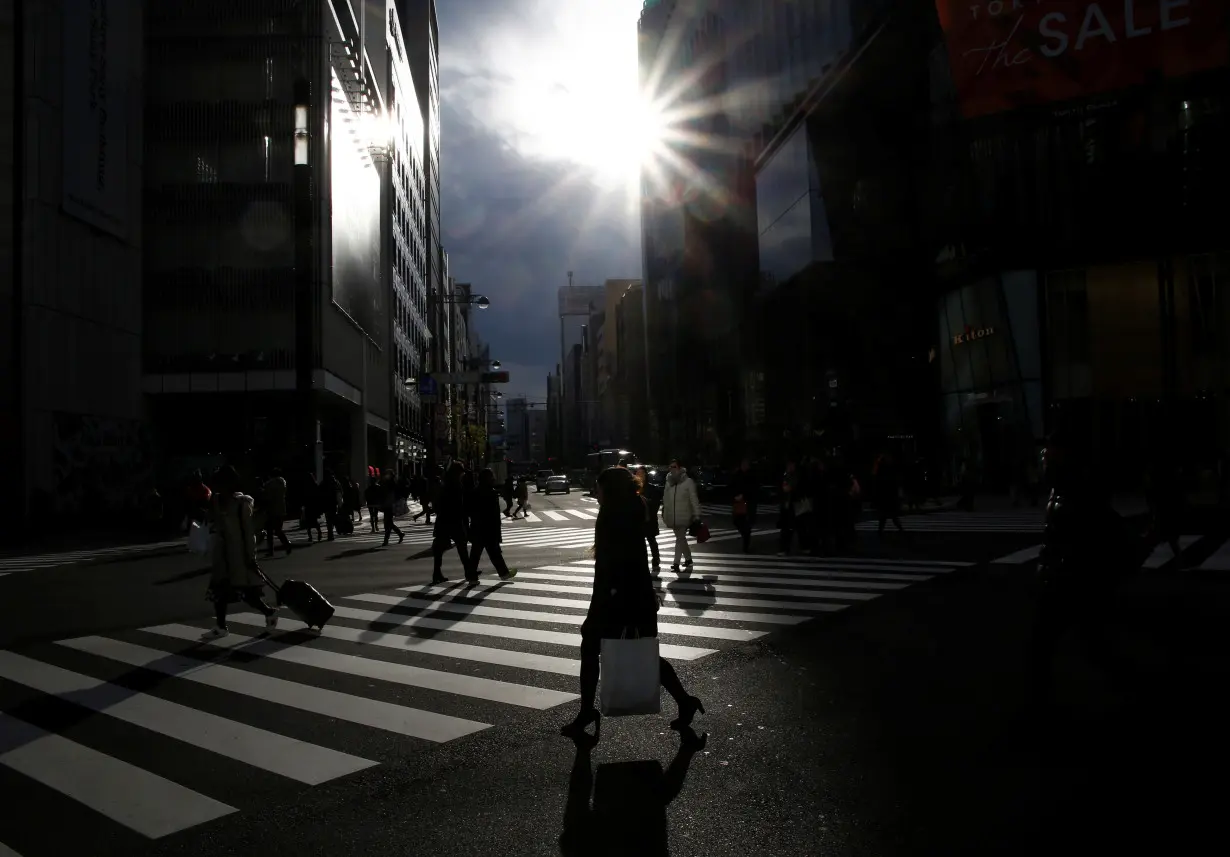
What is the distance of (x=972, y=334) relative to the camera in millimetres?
36688

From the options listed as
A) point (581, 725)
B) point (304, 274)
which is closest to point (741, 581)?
point (581, 725)

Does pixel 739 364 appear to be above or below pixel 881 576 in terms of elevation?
above

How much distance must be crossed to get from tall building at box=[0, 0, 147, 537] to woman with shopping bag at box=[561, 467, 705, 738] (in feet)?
94.3

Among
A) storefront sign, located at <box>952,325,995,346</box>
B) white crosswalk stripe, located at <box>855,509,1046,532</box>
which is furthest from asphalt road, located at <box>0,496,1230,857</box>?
storefront sign, located at <box>952,325,995,346</box>

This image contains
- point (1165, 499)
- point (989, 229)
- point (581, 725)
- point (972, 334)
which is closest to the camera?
point (581, 725)

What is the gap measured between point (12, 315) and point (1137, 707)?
110 feet

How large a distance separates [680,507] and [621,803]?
9.89 meters

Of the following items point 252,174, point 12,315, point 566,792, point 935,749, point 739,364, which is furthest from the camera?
point 739,364

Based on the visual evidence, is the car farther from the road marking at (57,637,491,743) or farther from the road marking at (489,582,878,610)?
the road marking at (57,637,491,743)

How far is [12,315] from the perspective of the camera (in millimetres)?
29844

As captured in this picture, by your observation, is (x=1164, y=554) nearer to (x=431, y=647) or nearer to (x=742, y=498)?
(x=742, y=498)

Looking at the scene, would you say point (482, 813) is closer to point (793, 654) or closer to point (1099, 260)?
point (793, 654)

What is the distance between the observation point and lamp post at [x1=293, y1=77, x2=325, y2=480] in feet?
131

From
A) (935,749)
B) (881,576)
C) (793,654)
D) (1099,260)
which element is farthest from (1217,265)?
(935,749)
